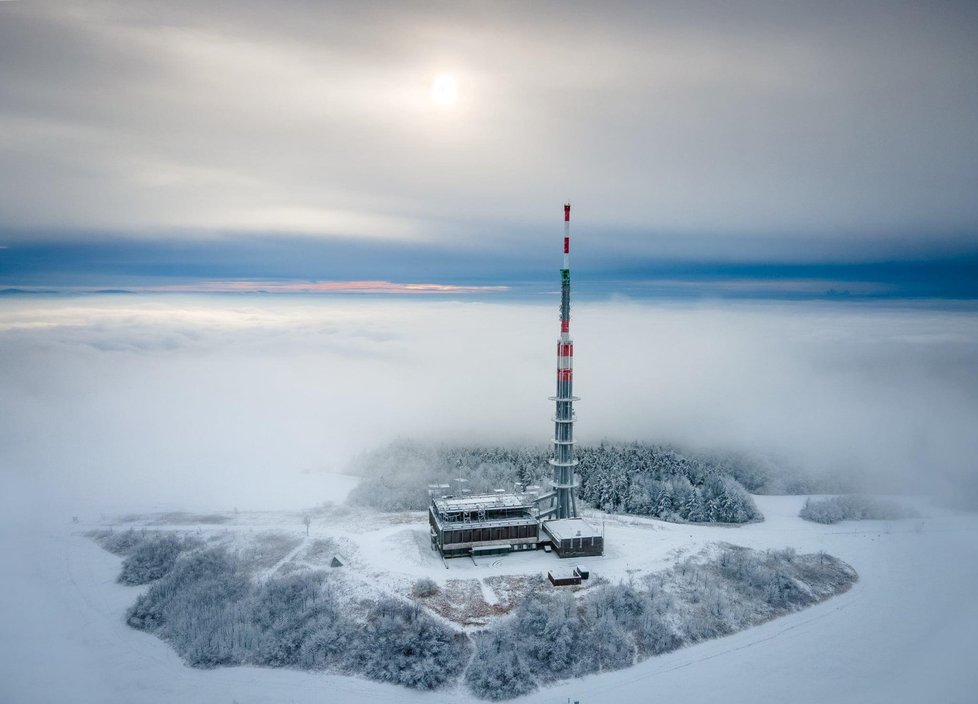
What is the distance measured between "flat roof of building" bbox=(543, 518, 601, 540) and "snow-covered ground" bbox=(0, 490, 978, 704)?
7.32ft

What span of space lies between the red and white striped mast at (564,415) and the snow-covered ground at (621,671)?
5553 mm

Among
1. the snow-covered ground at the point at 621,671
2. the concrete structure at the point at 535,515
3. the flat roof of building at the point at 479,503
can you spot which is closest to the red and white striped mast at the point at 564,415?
the concrete structure at the point at 535,515

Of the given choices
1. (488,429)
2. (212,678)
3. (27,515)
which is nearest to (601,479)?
(488,429)

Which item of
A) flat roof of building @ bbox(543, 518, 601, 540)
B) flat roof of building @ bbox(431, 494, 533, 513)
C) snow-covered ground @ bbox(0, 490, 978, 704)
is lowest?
snow-covered ground @ bbox(0, 490, 978, 704)

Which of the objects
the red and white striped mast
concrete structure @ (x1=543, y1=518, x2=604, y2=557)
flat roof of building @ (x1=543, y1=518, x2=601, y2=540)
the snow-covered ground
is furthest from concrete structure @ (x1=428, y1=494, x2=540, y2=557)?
the red and white striped mast

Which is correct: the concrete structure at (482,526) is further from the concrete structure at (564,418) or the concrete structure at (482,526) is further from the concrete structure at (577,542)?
the concrete structure at (564,418)

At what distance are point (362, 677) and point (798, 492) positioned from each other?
59965 millimetres

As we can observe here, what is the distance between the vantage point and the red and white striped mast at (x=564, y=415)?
53375 millimetres

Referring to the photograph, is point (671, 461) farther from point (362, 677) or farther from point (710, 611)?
point (362, 677)

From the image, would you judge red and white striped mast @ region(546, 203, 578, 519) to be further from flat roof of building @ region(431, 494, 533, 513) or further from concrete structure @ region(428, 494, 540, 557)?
concrete structure @ region(428, 494, 540, 557)

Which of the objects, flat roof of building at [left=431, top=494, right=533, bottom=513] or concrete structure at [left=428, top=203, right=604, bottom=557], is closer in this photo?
concrete structure at [left=428, top=203, right=604, bottom=557]

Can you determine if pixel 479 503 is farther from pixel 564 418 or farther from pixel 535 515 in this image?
pixel 564 418

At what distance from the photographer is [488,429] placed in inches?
3386

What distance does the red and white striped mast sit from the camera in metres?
53.4
